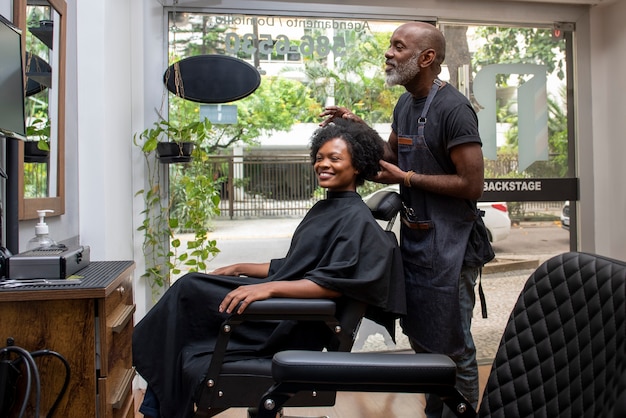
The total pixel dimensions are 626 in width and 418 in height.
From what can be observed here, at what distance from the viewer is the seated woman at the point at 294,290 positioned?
1.73m

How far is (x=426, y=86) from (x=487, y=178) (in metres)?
1.61

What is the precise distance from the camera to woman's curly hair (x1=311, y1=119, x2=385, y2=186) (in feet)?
6.66

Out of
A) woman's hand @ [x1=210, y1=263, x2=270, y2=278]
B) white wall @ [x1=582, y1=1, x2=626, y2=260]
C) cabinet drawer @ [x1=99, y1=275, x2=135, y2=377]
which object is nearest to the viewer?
cabinet drawer @ [x1=99, y1=275, x2=135, y2=377]

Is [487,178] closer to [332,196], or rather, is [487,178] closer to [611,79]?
[611,79]

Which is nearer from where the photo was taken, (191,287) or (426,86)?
(191,287)

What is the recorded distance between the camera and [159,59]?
123 inches

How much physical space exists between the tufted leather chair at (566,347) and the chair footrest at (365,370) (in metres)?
0.13

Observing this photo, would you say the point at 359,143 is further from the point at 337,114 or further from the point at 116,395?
the point at 116,395

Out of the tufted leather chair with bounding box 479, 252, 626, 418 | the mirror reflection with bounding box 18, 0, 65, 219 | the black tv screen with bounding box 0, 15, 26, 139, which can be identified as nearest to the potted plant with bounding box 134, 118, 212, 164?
the mirror reflection with bounding box 18, 0, 65, 219

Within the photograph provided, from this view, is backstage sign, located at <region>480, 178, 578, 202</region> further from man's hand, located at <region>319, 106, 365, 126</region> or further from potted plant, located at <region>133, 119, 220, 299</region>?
potted plant, located at <region>133, 119, 220, 299</region>

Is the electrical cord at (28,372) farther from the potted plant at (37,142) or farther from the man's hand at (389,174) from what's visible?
the man's hand at (389,174)

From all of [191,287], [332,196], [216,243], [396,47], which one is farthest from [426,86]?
[216,243]

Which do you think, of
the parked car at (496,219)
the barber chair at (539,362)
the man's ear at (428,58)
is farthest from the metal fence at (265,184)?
the barber chair at (539,362)

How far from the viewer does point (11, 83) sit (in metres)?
1.56
